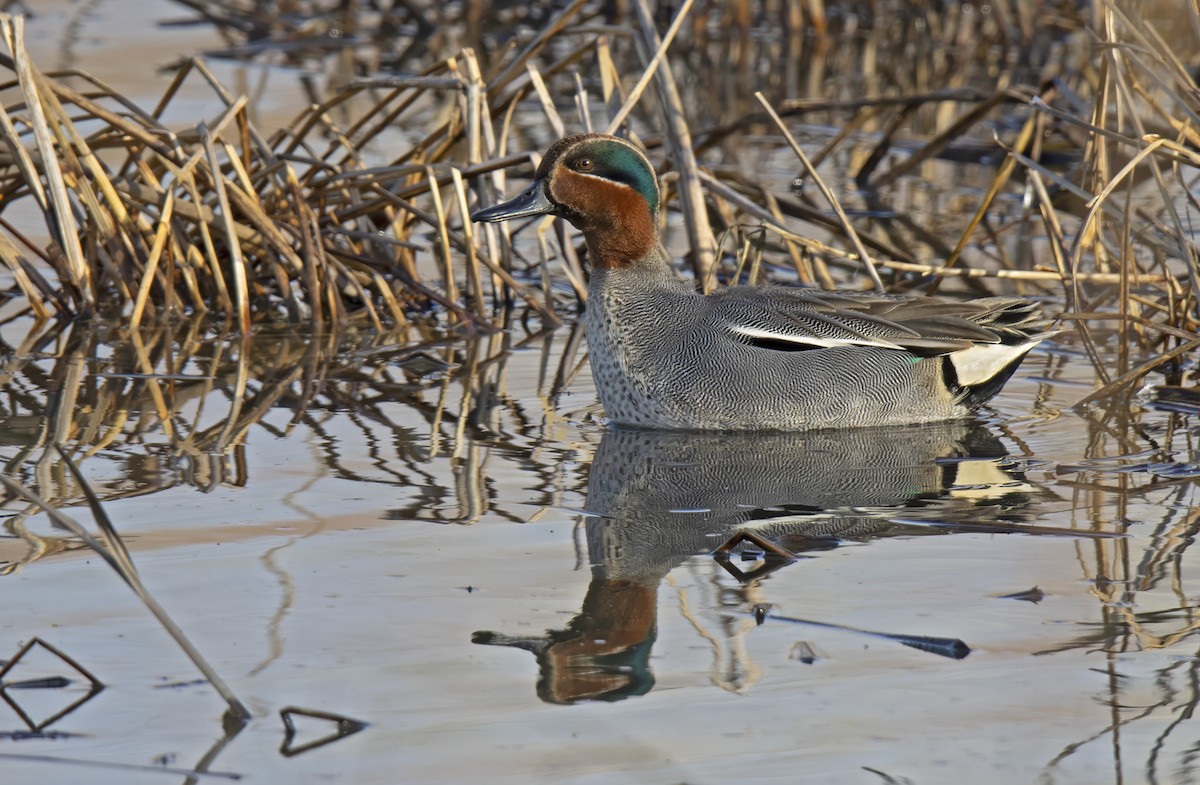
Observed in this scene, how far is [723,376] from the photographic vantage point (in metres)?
5.55

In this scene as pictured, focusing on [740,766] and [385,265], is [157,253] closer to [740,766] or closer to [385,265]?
[385,265]

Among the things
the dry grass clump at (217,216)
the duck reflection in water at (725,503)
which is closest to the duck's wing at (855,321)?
the duck reflection in water at (725,503)

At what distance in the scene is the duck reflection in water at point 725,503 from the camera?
11.9ft

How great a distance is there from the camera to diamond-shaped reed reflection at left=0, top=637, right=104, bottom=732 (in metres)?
3.22

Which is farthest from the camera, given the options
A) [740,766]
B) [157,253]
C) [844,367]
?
[157,253]

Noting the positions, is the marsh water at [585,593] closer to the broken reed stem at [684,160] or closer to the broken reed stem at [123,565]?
the broken reed stem at [123,565]

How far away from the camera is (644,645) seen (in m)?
3.61

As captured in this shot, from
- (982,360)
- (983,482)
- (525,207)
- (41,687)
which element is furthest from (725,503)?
(41,687)

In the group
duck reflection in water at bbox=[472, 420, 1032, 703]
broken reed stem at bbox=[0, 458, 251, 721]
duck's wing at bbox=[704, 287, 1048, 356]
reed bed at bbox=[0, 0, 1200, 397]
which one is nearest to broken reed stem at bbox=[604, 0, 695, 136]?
reed bed at bbox=[0, 0, 1200, 397]

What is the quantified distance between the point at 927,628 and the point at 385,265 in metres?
4.13

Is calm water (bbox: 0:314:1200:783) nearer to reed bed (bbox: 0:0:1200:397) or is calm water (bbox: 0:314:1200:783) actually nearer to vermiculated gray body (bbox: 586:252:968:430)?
vermiculated gray body (bbox: 586:252:968:430)

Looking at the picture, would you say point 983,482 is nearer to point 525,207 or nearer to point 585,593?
point 585,593

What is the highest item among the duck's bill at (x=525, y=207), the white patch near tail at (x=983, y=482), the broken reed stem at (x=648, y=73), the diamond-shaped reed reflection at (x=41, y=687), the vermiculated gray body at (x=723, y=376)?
the broken reed stem at (x=648, y=73)

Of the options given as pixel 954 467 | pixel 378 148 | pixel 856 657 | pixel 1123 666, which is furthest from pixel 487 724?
pixel 378 148
